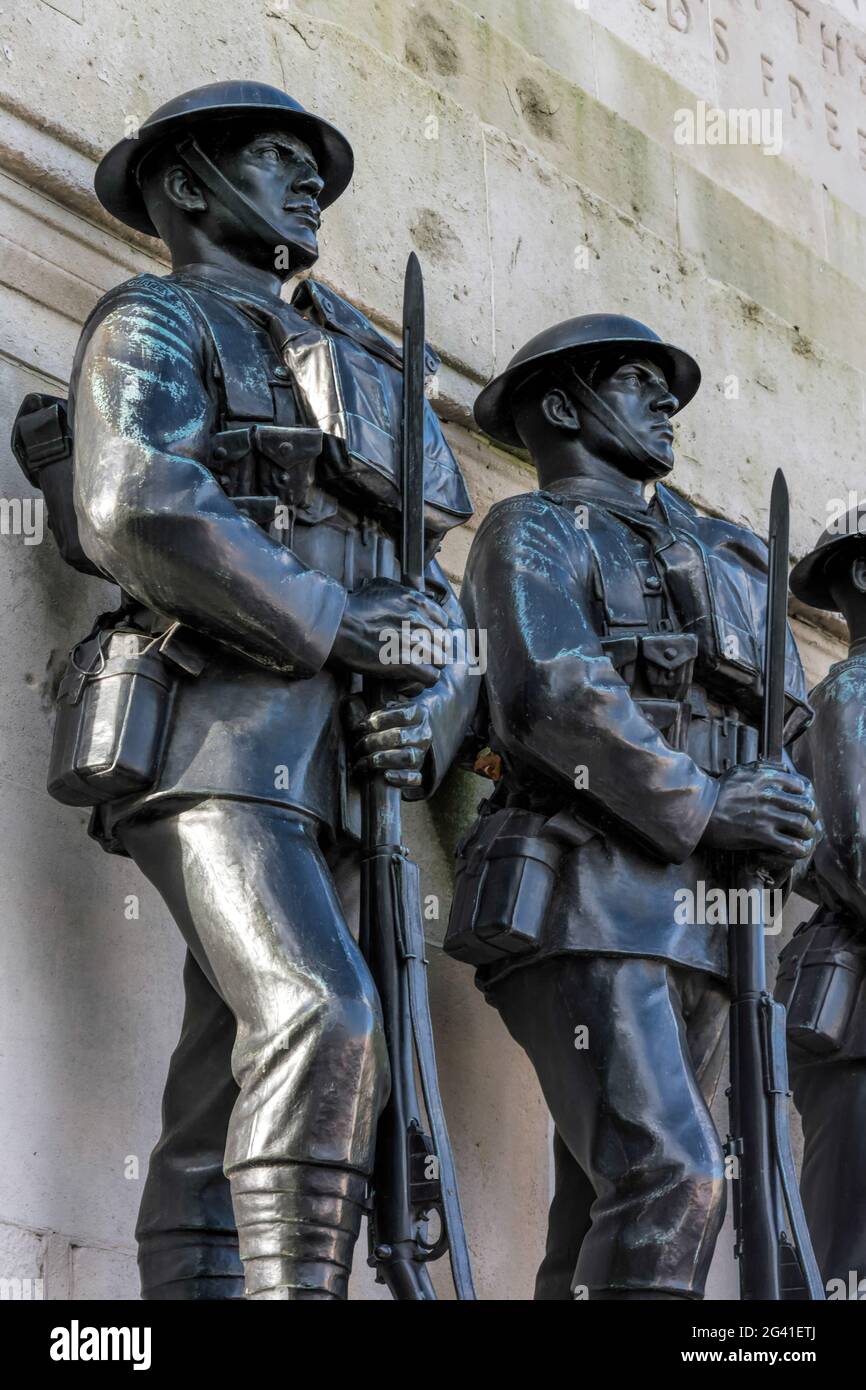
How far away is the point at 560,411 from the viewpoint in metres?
7.66

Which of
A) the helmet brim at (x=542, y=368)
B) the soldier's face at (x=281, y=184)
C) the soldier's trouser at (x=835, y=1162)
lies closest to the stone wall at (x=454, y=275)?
the soldier's trouser at (x=835, y=1162)

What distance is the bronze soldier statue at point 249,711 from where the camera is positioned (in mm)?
5828

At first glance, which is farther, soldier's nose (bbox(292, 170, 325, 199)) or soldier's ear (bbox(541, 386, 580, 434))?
soldier's ear (bbox(541, 386, 580, 434))

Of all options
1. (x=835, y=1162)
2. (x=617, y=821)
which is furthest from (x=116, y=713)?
(x=835, y=1162)

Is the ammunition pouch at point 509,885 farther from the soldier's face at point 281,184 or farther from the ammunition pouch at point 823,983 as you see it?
the soldier's face at point 281,184

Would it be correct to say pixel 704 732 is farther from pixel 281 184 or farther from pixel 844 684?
pixel 281 184

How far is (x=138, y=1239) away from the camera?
20.6ft

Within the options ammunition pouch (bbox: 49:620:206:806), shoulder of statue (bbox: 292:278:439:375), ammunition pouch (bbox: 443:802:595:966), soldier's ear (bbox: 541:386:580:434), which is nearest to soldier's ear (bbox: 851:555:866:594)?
soldier's ear (bbox: 541:386:580:434)

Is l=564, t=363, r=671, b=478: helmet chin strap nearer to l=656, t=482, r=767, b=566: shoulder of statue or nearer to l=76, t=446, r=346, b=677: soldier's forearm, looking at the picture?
l=656, t=482, r=767, b=566: shoulder of statue

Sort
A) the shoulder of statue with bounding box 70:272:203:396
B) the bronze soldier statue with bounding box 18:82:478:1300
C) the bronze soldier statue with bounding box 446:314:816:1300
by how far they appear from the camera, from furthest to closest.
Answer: the bronze soldier statue with bounding box 446:314:816:1300 < the shoulder of statue with bounding box 70:272:203:396 < the bronze soldier statue with bounding box 18:82:478:1300

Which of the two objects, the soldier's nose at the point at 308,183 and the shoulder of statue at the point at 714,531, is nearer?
Answer: the soldier's nose at the point at 308,183

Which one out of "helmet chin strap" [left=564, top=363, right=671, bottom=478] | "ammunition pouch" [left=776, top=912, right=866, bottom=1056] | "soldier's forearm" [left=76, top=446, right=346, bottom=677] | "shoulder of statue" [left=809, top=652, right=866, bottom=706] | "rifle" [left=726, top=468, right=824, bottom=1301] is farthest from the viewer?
"shoulder of statue" [left=809, top=652, right=866, bottom=706]

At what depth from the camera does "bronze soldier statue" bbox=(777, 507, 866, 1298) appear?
777 centimetres

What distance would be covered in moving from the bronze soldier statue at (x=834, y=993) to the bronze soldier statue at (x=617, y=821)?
1.62ft
